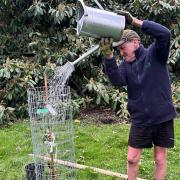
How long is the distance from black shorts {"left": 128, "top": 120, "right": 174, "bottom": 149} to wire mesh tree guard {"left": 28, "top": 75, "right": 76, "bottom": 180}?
2.52 feet

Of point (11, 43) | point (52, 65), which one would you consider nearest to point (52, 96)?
point (52, 65)

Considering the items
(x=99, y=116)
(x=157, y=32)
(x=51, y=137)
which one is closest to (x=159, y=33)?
(x=157, y=32)

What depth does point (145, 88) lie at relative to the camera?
4.30 meters

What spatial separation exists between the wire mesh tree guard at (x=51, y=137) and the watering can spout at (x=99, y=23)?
31.9 inches

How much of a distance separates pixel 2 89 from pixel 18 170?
266 cm

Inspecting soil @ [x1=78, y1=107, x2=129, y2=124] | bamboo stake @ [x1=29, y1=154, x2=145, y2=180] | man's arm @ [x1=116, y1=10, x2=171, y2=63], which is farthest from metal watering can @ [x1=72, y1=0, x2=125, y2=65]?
soil @ [x1=78, y1=107, x2=129, y2=124]

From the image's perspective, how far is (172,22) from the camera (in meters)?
9.12

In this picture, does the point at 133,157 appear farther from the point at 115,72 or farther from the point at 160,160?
the point at 115,72

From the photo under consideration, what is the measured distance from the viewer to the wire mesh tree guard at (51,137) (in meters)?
4.55

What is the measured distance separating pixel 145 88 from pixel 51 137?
0.99m

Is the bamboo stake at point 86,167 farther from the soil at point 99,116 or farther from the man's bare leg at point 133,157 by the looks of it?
the soil at point 99,116

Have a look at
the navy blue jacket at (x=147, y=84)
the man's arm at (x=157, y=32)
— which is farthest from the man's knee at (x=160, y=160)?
the man's arm at (x=157, y=32)

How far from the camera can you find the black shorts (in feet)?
14.4

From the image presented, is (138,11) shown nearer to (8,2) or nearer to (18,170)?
(8,2)
